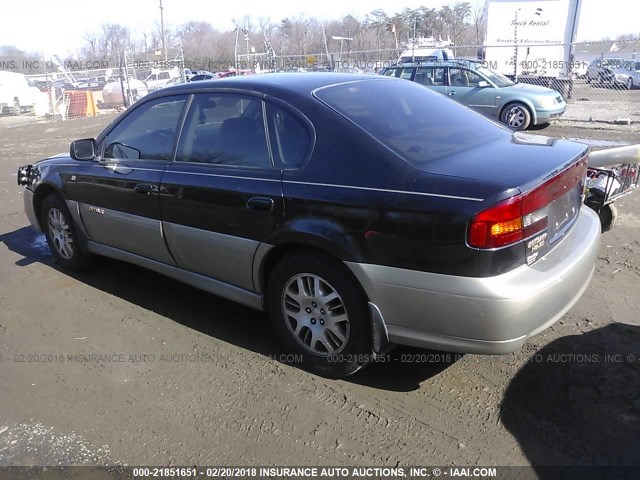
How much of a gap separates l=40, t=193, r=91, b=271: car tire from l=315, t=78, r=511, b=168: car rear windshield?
2820 mm

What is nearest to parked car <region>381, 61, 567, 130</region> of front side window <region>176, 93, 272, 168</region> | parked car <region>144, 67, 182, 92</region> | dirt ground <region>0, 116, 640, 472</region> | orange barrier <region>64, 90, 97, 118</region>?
dirt ground <region>0, 116, 640, 472</region>

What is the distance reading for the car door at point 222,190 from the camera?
10.9 feet

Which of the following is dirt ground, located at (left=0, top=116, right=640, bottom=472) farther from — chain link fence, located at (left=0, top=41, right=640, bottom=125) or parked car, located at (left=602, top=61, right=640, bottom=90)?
parked car, located at (left=602, top=61, right=640, bottom=90)

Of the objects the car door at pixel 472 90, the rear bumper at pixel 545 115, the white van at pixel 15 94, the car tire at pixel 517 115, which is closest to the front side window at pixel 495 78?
the car door at pixel 472 90

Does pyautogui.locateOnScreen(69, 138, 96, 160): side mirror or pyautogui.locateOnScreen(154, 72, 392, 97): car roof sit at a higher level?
pyautogui.locateOnScreen(154, 72, 392, 97): car roof

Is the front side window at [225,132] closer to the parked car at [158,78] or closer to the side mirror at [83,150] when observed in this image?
the side mirror at [83,150]

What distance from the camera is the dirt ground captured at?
2.72m

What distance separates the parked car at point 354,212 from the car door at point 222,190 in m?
0.01

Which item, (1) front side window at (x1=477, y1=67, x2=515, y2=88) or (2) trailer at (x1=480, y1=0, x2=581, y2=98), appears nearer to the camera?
(1) front side window at (x1=477, y1=67, x2=515, y2=88)

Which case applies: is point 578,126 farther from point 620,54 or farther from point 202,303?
point 620,54

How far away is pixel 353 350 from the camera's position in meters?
3.12

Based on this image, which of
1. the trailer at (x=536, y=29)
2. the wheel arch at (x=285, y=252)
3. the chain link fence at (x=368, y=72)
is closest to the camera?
the wheel arch at (x=285, y=252)

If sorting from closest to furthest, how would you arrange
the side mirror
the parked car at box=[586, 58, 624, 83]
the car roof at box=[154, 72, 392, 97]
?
the car roof at box=[154, 72, 392, 97] → the side mirror → the parked car at box=[586, 58, 624, 83]

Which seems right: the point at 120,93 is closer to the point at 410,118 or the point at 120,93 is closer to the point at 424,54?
the point at 424,54
